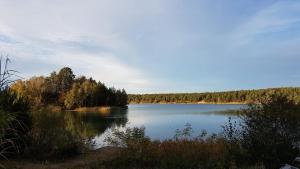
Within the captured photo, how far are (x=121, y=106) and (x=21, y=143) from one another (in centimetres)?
9407

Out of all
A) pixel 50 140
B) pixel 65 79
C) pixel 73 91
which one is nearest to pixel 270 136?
pixel 50 140

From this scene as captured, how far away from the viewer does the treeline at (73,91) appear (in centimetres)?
9069

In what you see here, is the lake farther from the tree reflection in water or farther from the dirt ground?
the dirt ground

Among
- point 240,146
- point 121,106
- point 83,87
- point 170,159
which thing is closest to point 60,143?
point 170,159

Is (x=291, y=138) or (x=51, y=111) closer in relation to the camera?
(x=291, y=138)

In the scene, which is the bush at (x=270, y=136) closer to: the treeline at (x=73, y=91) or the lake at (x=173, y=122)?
the lake at (x=173, y=122)

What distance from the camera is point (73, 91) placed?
90500mm

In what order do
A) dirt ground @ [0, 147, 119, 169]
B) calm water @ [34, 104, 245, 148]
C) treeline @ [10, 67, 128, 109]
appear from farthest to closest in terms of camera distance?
treeline @ [10, 67, 128, 109]
calm water @ [34, 104, 245, 148]
dirt ground @ [0, 147, 119, 169]

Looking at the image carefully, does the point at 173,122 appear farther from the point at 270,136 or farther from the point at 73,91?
the point at 73,91

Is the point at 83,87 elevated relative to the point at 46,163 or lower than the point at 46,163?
elevated

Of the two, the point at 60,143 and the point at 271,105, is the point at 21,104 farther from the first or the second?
the point at 271,105

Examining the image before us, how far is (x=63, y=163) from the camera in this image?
12.5 metres

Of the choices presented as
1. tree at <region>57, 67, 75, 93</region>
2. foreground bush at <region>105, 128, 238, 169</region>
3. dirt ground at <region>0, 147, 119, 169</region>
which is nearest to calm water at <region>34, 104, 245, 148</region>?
dirt ground at <region>0, 147, 119, 169</region>

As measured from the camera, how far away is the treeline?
90.7 m
